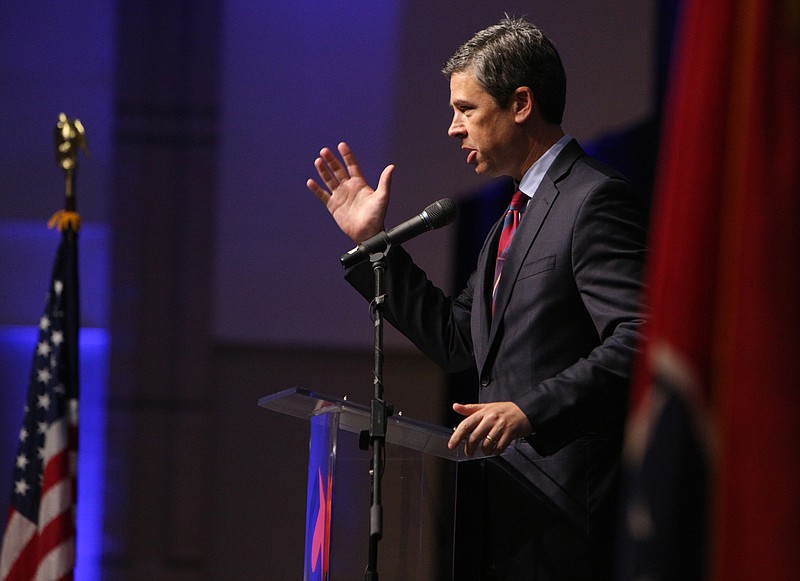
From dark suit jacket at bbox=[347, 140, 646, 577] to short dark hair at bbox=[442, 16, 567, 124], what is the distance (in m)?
0.16

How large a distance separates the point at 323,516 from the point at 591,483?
545mm

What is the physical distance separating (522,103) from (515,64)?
0.30ft

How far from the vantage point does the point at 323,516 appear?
193 centimetres

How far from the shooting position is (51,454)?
3.63m

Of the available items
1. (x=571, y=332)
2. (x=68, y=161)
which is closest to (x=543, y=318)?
(x=571, y=332)

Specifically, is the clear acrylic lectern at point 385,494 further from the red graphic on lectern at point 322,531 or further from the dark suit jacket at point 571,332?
the dark suit jacket at point 571,332

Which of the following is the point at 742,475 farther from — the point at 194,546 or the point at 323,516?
the point at 194,546

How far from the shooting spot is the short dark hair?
228 cm

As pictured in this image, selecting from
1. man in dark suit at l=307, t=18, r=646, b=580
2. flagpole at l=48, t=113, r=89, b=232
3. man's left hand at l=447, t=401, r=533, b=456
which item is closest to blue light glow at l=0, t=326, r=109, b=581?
flagpole at l=48, t=113, r=89, b=232

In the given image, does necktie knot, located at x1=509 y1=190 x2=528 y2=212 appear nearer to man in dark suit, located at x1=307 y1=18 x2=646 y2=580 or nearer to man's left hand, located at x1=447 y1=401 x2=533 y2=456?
man in dark suit, located at x1=307 y1=18 x2=646 y2=580

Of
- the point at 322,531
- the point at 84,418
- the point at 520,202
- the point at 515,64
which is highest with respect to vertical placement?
the point at 515,64

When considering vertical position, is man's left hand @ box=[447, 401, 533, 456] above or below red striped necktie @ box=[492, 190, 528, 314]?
below

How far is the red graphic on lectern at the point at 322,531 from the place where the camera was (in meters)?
1.88

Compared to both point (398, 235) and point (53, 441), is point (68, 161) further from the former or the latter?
point (398, 235)
